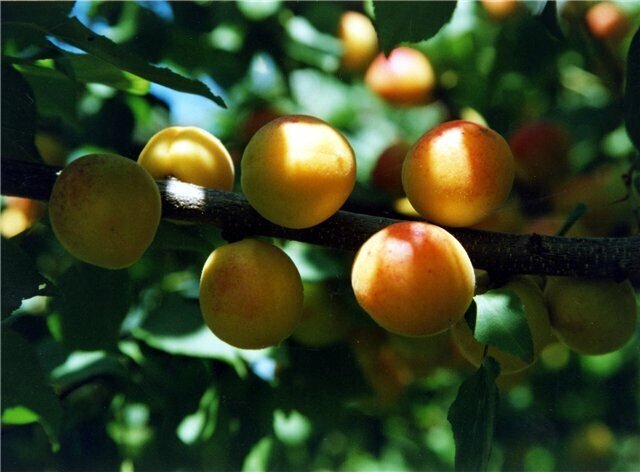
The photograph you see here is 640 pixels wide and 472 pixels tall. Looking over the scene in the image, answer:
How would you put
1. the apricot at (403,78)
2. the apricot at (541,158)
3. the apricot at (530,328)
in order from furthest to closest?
the apricot at (403,78) < the apricot at (541,158) < the apricot at (530,328)

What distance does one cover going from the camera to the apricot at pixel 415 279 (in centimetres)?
81

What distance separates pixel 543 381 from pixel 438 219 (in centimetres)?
91

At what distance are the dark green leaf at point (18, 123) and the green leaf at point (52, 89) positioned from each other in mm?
121

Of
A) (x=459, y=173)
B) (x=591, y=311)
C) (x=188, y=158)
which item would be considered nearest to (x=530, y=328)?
(x=591, y=311)

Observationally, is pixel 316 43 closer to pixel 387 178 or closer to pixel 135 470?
pixel 387 178

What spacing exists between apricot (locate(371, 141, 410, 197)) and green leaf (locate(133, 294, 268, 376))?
39 centimetres

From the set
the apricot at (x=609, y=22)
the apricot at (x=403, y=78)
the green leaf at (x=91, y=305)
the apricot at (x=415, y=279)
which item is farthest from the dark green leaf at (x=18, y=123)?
the apricot at (x=609, y=22)

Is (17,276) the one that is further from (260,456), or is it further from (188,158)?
(260,456)

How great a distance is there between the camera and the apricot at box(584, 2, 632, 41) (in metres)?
1.63

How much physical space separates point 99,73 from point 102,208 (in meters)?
0.24

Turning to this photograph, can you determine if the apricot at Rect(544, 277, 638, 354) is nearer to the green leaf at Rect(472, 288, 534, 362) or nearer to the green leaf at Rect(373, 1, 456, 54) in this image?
the green leaf at Rect(472, 288, 534, 362)

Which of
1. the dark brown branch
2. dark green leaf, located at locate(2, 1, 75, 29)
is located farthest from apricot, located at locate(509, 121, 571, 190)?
dark green leaf, located at locate(2, 1, 75, 29)

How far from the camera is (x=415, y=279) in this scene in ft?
2.66

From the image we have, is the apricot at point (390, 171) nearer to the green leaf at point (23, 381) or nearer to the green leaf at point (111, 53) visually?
the green leaf at point (111, 53)
